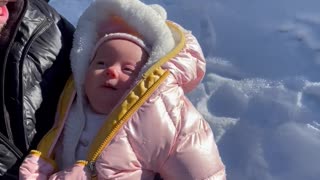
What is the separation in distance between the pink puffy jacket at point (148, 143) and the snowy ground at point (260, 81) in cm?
57

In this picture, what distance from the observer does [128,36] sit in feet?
4.94

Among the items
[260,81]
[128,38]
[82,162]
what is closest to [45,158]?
[82,162]

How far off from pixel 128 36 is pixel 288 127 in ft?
2.64

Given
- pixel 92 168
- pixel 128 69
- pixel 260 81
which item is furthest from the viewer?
pixel 260 81

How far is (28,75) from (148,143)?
11.7 inches

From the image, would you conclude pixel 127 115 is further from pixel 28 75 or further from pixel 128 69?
pixel 28 75

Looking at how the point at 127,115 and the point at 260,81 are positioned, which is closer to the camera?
the point at 127,115

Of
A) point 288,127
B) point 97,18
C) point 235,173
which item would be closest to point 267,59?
point 288,127

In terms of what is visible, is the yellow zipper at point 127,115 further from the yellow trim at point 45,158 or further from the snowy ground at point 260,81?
the snowy ground at point 260,81

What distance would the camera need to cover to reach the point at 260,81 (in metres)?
2.33

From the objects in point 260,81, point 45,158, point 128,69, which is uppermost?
point 128,69

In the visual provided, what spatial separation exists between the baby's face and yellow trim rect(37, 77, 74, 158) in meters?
0.04

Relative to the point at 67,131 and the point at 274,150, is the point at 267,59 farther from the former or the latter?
the point at 67,131

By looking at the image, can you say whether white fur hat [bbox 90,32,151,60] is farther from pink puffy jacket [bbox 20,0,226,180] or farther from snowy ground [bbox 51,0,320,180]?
snowy ground [bbox 51,0,320,180]
